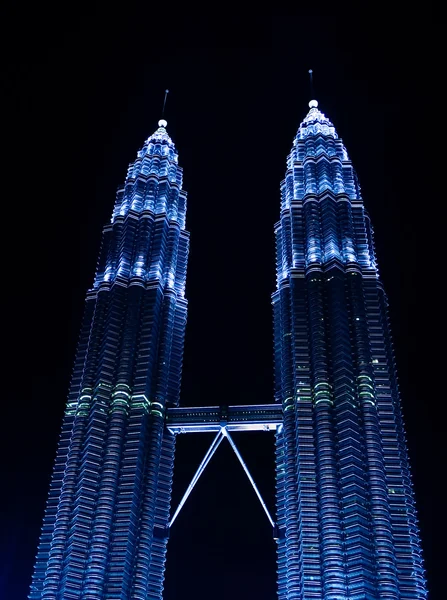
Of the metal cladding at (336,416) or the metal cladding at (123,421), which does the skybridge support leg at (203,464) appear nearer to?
the metal cladding at (123,421)

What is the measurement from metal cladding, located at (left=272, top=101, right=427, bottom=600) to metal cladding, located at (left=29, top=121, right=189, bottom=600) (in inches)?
582

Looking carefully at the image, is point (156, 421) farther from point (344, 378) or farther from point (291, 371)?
point (344, 378)

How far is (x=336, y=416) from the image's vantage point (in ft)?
287

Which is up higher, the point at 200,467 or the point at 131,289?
the point at 131,289

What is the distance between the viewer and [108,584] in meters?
78.6

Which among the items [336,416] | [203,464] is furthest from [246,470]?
[336,416]

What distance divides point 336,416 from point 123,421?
26.0 metres

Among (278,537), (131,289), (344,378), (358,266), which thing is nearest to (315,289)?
(358,266)

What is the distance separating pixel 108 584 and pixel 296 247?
5335cm

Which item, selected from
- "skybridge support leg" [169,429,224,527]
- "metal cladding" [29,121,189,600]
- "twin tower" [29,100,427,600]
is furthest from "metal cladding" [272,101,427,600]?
"metal cladding" [29,121,189,600]

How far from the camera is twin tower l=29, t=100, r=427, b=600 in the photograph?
3066 inches

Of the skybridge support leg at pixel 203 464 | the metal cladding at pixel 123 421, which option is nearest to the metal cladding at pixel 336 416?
the skybridge support leg at pixel 203 464

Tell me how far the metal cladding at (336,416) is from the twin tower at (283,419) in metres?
0.17

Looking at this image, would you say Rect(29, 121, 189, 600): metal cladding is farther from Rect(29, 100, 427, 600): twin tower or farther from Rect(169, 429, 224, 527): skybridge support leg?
Rect(169, 429, 224, 527): skybridge support leg
